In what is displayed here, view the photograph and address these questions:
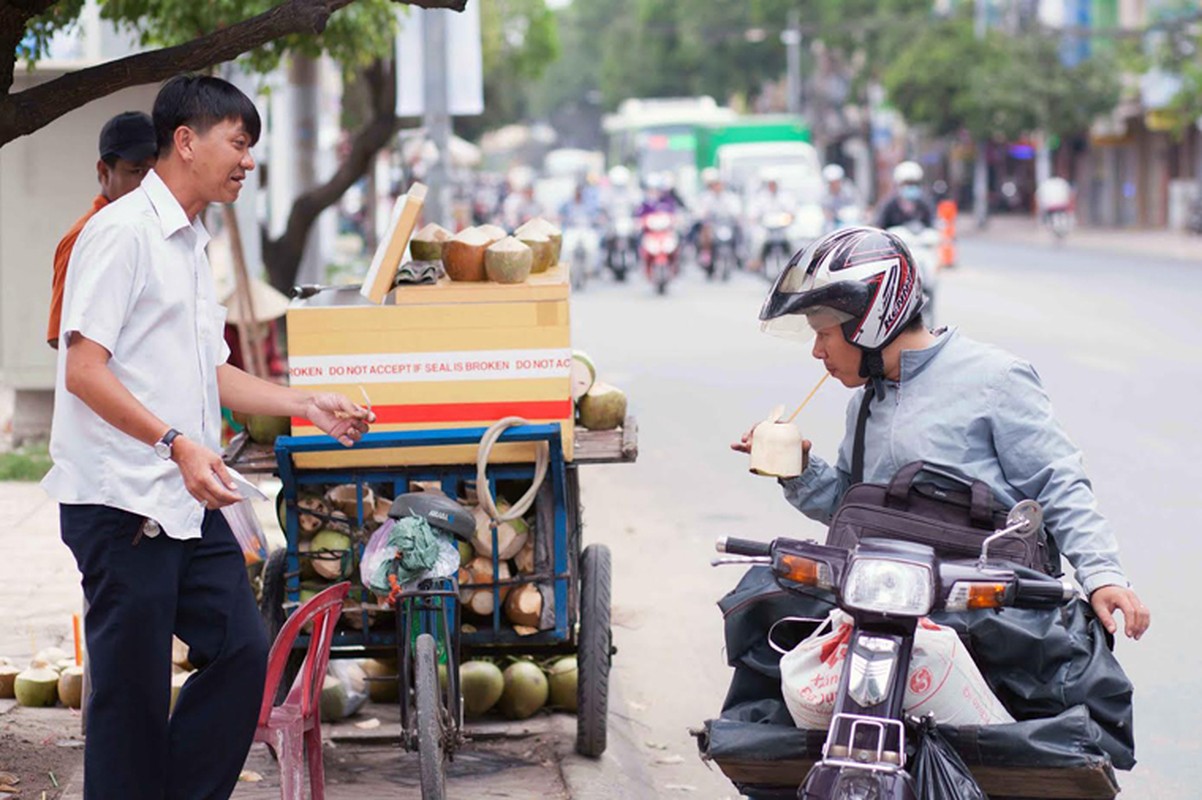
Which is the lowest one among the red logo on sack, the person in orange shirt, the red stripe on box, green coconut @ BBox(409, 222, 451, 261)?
the red logo on sack

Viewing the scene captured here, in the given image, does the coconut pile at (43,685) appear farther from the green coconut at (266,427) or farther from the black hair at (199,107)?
the black hair at (199,107)

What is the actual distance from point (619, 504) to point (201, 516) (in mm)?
6986

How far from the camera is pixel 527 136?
4732 inches

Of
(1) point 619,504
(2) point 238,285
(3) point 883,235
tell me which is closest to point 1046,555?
(3) point 883,235

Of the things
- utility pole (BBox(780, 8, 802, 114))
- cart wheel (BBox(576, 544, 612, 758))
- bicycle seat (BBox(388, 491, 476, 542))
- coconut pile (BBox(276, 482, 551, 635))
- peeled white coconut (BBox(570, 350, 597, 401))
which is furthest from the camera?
utility pole (BBox(780, 8, 802, 114))

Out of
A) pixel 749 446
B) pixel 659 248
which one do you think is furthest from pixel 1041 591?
pixel 659 248

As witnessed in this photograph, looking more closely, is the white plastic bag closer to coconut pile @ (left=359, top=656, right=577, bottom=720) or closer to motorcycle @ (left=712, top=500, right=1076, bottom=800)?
motorcycle @ (left=712, top=500, right=1076, bottom=800)

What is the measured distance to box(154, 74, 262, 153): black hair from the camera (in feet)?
12.8

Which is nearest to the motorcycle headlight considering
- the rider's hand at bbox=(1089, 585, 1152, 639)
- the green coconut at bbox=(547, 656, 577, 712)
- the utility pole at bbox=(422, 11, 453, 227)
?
the rider's hand at bbox=(1089, 585, 1152, 639)

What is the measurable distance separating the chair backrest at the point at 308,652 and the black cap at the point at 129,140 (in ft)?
4.00

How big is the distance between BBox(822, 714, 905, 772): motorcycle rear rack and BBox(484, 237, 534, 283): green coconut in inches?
87.6

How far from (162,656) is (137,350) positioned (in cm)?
65

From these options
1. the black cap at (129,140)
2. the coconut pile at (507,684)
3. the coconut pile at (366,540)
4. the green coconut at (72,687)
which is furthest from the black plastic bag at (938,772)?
the green coconut at (72,687)

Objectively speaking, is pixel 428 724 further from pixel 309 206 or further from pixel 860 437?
pixel 309 206
